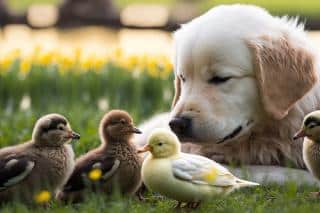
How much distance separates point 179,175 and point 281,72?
1569 mm

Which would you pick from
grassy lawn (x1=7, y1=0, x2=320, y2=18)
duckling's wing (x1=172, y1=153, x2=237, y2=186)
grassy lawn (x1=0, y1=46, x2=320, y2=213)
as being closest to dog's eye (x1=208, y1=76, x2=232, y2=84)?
duckling's wing (x1=172, y1=153, x2=237, y2=186)

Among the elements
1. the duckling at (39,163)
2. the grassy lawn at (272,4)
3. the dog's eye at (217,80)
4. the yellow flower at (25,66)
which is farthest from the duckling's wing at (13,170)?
the grassy lawn at (272,4)

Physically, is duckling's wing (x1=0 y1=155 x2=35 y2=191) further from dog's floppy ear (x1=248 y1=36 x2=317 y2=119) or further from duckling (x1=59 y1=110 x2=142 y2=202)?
dog's floppy ear (x1=248 y1=36 x2=317 y2=119)

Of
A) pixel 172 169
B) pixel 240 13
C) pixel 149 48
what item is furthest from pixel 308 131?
pixel 149 48

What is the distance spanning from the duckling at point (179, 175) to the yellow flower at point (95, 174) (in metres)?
0.26

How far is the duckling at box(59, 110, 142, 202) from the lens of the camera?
569cm

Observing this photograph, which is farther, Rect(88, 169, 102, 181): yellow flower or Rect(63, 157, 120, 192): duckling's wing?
Rect(63, 157, 120, 192): duckling's wing

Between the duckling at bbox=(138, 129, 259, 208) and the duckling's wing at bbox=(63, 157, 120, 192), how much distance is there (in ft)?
1.07

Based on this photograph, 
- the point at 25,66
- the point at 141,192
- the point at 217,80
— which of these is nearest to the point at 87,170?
the point at 141,192

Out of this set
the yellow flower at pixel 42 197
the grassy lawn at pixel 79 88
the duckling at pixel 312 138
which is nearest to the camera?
the yellow flower at pixel 42 197

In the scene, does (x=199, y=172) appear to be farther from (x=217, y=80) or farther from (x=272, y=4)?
(x=272, y=4)

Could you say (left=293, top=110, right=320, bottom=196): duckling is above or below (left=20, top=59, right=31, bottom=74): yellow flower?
above

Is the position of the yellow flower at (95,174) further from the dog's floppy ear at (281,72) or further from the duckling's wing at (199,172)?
the dog's floppy ear at (281,72)

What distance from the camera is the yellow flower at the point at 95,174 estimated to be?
5336mm
